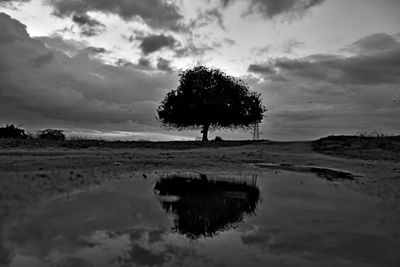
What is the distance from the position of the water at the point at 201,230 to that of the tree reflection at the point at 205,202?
0.02 metres

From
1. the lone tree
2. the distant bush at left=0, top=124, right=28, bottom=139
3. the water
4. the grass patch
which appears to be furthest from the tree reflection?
the lone tree

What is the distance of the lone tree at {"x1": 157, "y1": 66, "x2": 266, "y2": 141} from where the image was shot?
135ft

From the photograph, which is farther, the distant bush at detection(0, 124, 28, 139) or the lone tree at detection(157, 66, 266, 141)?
the lone tree at detection(157, 66, 266, 141)

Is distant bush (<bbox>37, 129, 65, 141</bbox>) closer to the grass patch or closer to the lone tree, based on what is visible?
the lone tree

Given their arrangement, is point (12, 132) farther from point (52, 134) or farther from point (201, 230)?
point (201, 230)

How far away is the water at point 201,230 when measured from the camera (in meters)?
4.65

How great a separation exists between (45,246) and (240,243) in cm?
272

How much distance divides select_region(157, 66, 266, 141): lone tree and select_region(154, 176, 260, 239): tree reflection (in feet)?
96.4

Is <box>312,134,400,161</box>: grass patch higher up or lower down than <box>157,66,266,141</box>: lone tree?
lower down

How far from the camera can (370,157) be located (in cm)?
2256

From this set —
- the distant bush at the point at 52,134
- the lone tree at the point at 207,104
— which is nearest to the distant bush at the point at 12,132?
the distant bush at the point at 52,134

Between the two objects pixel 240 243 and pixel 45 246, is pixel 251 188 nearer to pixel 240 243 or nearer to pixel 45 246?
pixel 240 243

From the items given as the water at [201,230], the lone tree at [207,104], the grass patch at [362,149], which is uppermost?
the lone tree at [207,104]

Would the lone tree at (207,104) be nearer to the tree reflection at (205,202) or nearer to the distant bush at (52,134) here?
the distant bush at (52,134)
